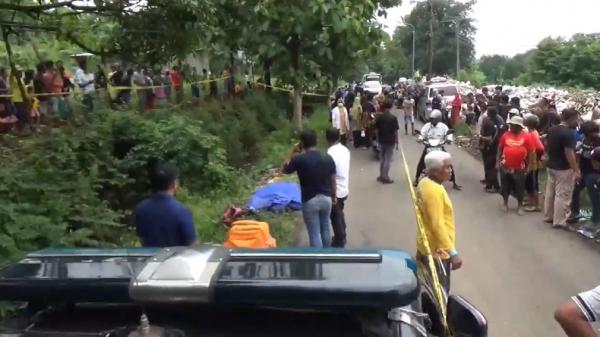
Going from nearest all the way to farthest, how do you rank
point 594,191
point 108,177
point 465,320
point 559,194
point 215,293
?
point 215,293
point 465,320
point 594,191
point 559,194
point 108,177

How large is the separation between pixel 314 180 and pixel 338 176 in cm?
120

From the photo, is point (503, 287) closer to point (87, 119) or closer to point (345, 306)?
point (345, 306)

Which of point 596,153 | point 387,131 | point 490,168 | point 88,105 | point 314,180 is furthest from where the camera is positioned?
point 88,105

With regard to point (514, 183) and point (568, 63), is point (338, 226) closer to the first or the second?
point (514, 183)

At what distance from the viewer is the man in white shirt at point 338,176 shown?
29.0 ft

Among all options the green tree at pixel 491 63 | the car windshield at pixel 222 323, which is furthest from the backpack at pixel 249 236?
the green tree at pixel 491 63

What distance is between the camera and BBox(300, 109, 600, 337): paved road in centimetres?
763

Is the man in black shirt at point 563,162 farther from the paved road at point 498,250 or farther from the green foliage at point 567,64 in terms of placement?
the green foliage at point 567,64

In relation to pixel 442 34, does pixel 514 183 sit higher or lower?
lower

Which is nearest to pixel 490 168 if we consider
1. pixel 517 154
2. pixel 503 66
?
pixel 517 154

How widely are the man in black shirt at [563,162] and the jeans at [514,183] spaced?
2.57 feet

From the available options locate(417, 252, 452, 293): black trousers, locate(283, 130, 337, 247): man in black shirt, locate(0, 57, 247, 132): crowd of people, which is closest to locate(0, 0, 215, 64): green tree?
locate(0, 57, 247, 132): crowd of people

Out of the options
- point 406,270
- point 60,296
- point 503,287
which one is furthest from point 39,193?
point 406,270

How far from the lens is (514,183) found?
12000 millimetres
